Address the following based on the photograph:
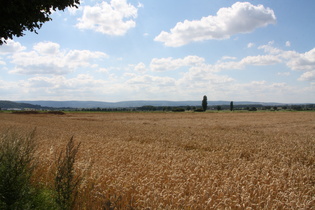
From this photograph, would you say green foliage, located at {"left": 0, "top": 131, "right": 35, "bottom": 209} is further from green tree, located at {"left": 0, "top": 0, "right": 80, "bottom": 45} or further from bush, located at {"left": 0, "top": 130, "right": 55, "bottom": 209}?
green tree, located at {"left": 0, "top": 0, "right": 80, "bottom": 45}

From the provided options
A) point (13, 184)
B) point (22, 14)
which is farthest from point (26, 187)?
point (22, 14)

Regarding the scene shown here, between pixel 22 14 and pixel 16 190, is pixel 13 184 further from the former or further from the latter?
pixel 22 14

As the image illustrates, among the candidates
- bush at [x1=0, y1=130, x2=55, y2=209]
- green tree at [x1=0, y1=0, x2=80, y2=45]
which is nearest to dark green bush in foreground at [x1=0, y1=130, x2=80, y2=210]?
bush at [x1=0, y1=130, x2=55, y2=209]

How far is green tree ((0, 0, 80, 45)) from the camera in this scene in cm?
763

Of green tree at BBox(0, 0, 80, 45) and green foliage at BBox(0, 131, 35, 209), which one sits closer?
green foliage at BBox(0, 131, 35, 209)

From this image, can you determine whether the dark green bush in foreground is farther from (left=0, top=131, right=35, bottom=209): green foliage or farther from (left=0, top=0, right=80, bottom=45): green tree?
(left=0, top=0, right=80, bottom=45): green tree

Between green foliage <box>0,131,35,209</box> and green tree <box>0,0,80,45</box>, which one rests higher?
green tree <box>0,0,80,45</box>

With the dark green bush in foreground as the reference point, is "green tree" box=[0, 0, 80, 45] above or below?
above

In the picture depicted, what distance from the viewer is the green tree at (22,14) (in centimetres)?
763

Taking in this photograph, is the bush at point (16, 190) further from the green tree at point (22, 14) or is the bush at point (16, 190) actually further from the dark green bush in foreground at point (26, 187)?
the green tree at point (22, 14)

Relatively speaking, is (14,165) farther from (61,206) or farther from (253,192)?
(253,192)

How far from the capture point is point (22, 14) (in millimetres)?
8297

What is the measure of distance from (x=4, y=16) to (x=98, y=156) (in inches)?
233

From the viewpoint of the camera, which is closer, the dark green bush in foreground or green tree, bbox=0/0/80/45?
the dark green bush in foreground
